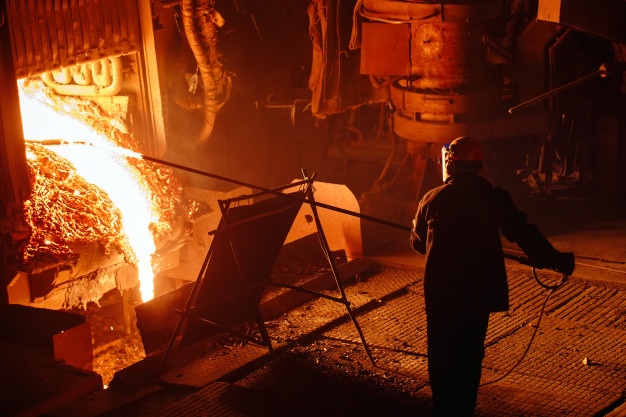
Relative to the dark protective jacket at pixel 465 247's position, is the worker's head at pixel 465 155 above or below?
above

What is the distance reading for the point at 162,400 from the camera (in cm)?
518

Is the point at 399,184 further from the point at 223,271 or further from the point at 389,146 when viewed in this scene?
the point at 223,271

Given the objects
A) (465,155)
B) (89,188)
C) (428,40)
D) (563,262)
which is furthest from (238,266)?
(428,40)

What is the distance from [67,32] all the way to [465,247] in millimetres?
3972

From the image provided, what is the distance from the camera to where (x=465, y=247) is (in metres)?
4.47

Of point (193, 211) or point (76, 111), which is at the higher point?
point (76, 111)

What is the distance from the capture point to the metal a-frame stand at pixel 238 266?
5242 mm

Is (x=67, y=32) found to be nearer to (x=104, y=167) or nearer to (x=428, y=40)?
(x=104, y=167)

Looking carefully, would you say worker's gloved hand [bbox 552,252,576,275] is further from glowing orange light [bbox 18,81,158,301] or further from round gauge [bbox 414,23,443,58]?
round gauge [bbox 414,23,443,58]

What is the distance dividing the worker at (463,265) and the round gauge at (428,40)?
370cm

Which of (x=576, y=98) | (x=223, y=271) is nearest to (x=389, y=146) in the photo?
(x=576, y=98)

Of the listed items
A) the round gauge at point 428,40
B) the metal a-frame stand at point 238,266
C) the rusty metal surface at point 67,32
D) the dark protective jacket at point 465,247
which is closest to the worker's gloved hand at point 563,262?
the dark protective jacket at point 465,247

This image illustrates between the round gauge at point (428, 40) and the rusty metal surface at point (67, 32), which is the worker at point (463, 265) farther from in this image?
the round gauge at point (428, 40)

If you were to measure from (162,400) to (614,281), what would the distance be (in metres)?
3.73
